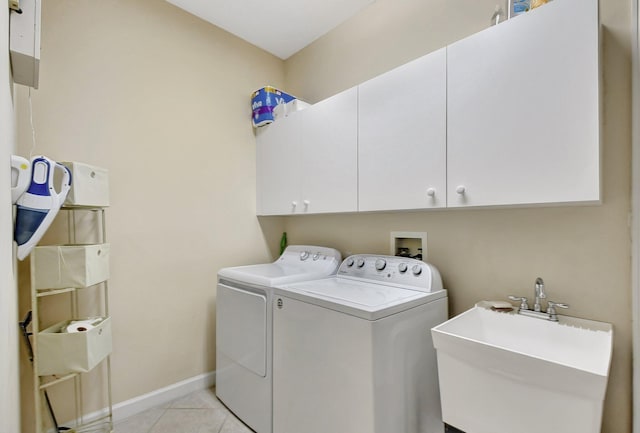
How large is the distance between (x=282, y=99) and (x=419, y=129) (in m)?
1.36

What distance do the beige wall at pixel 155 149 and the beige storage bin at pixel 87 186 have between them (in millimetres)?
284

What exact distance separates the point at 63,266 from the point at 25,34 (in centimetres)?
97

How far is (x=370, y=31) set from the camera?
2.12m

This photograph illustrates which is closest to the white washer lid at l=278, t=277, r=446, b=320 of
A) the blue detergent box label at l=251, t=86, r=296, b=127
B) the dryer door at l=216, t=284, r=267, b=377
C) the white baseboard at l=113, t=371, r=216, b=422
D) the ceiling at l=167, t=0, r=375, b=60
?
the dryer door at l=216, t=284, r=267, b=377

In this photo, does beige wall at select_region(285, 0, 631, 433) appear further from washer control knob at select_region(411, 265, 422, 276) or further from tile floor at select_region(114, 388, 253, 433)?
tile floor at select_region(114, 388, 253, 433)

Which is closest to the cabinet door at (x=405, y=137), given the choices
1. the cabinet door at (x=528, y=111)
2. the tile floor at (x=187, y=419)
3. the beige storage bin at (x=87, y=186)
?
the cabinet door at (x=528, y=111)

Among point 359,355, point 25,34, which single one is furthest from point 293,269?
point 25,34

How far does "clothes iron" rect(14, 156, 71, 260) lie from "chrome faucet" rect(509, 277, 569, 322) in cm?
208

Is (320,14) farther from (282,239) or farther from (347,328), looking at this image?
→ (347,328)

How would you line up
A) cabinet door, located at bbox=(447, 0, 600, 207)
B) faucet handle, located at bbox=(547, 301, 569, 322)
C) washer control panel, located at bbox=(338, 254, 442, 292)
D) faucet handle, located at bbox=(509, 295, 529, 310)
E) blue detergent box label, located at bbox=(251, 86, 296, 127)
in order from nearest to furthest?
cabinet door, located at bbox=(447, 0, 600, 207) → faucet handle, located at bbox=(547, 301, 569, 322) → faucet handle, located at bbox=(509, 295, 529, 310) → washer control panel, located at bbox=(338, 254, 442, 292) → blue detergent box label, located at bbox=(251, 86, 296, 127)

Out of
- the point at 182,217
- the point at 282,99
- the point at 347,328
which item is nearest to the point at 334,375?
the point at 347,328

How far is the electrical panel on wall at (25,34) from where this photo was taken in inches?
43.1

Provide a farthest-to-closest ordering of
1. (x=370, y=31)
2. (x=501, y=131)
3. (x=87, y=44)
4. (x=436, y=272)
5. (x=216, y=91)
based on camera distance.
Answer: (x=216, y=91) → (x=370, y=31) → (x=87, y=44) → (x=436, y=272) → (x=501, y=131)

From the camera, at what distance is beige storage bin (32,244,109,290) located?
4.59 ft
